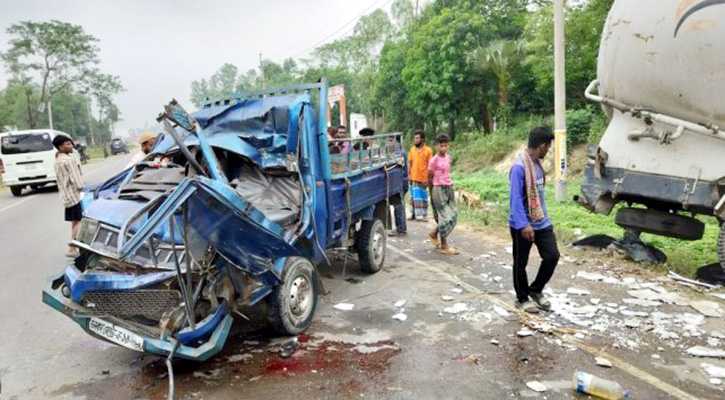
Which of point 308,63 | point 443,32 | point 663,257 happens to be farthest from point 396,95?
point 308,63

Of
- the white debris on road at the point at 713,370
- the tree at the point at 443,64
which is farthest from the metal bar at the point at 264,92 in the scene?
the tree at the point at 443,64

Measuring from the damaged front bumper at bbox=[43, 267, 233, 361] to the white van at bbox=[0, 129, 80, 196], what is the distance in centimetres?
1327

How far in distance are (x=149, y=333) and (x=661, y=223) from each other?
18.5 ft

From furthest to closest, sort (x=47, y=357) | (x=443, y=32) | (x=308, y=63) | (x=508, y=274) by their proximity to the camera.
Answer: (x=308, y=63) < (x=443, y=32) < (x=508, y=274) < (x=47, y=357)

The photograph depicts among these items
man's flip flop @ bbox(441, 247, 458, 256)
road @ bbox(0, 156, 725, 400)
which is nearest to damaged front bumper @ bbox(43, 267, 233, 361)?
road @ bbox(0, 156, 725, 400)

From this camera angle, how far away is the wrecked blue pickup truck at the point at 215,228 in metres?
3.35

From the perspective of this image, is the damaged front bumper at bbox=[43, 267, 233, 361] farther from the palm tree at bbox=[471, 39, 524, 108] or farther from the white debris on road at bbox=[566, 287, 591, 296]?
the palm tree at bbox=[471, 39, 524, 108]

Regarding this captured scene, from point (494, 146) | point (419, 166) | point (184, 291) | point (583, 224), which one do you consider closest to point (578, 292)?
point (583, 224)

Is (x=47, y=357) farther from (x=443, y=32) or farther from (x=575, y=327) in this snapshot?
(x=443, y=32)

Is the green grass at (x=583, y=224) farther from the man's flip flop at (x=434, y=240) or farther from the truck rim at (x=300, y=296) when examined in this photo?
the truck rim at (x=300, y=296)

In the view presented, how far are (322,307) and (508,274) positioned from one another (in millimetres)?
2395

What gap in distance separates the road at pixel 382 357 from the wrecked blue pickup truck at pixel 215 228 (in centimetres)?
37

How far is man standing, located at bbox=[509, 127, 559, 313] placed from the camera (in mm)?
4465

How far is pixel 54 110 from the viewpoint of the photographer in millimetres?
51250
